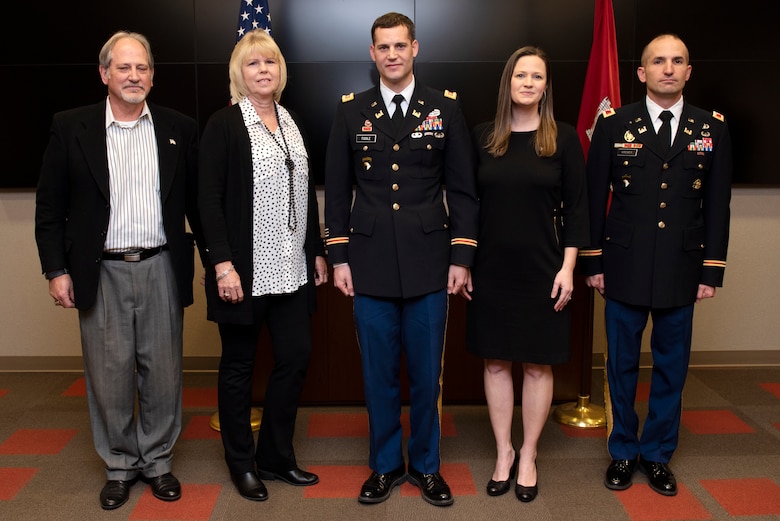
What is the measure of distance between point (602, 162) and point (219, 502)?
6.47 feet

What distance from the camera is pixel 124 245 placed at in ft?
9.08

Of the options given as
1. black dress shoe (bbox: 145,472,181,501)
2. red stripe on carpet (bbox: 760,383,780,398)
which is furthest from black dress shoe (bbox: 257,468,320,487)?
red stripe on carpet (bbox: 760,383,780,398)

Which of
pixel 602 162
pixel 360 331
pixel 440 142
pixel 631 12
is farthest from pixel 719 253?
pixel 631 12

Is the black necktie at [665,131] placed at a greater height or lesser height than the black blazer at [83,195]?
greater

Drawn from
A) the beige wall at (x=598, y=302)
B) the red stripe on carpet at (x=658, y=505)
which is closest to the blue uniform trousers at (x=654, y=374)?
the red stripe on carpet at (x=658, y=505)

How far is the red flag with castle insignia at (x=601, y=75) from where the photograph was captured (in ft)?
12.3

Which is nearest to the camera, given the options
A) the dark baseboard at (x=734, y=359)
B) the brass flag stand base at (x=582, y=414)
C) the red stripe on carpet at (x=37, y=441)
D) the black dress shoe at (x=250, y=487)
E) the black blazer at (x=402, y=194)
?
the black blazer at (x=402, y=194)

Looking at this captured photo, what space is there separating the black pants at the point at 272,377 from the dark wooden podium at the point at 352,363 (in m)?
0.90

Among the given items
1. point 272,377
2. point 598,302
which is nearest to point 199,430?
point 272,377

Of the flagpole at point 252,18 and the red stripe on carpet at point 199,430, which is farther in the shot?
the flagpole at point 252,18

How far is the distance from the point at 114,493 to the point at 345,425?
3.86ft

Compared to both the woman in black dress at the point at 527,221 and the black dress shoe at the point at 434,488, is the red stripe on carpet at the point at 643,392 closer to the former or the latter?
the woman in black dress at the point at 527,221

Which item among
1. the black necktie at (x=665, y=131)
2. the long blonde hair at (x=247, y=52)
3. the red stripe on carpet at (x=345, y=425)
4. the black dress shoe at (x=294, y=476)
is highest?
the long blonde hair at (x=247, y=52)

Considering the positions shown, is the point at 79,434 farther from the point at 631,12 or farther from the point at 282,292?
the point at 631,12
